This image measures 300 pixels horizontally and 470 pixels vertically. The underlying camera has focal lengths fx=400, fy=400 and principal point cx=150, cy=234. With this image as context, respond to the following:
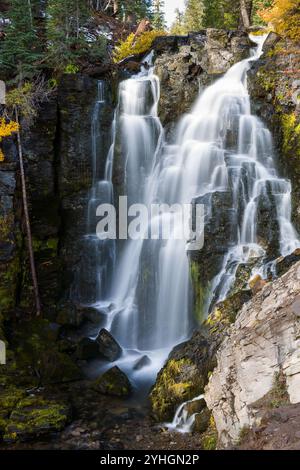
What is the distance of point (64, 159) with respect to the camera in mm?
18094

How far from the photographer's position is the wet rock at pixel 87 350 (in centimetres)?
1317

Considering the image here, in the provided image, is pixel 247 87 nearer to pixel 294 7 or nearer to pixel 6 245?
pixel 294 7

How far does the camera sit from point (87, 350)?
43.3 ft

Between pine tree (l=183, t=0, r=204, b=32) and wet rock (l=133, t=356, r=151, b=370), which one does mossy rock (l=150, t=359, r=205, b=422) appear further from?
pine tree (l=183, t=0, r=204, b=32)

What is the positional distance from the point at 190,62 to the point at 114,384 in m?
15.7

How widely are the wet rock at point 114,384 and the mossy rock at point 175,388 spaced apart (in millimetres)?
970

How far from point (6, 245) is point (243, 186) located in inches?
361

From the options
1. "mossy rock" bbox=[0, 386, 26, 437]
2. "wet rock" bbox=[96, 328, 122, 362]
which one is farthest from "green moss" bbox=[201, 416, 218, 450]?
"wet rock" bbox=[96, 328, 122, 362]

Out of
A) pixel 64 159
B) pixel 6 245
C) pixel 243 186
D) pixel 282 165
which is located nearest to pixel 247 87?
pixel 282 165

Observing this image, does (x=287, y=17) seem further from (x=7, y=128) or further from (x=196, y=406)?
(x=196, y=406)

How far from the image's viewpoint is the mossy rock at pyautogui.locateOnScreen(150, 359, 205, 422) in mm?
9703

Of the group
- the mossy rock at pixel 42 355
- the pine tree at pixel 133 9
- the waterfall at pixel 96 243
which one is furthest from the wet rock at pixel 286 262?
the pine tree at pixel 133 9

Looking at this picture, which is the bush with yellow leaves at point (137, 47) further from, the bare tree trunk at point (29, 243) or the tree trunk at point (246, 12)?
the bare tree trunk at point (29, 243)

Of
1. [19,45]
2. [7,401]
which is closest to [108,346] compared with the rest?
[7,401]
